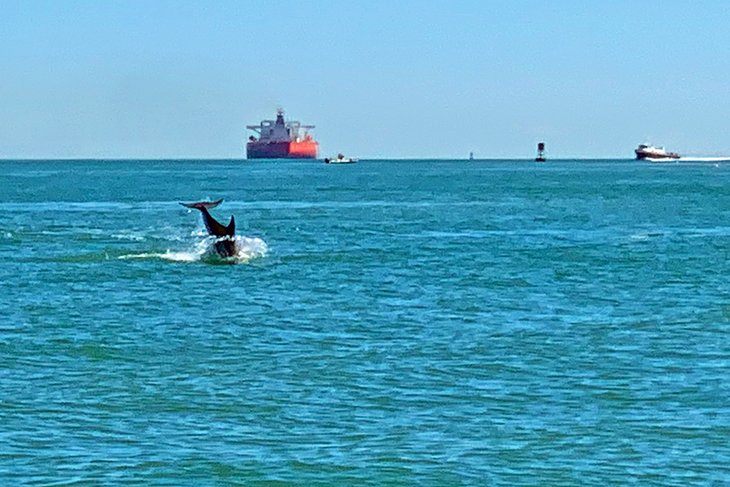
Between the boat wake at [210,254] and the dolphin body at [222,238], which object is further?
the boat wake at [210,254]

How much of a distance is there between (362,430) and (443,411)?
1.92 m

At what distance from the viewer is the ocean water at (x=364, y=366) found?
22.3m

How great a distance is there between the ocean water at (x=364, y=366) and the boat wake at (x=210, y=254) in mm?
161

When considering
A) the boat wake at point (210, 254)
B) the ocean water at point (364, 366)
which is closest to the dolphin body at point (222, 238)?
the boat wake at point (210, 254)

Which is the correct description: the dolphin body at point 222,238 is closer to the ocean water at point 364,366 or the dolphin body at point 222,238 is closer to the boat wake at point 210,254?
the boat wake at point 210,254

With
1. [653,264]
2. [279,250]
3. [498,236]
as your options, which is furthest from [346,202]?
[653,264]

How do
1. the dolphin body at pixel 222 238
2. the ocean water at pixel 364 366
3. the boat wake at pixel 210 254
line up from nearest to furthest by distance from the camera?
the ocean water at pixel 364 366 < the dolphin body at pixel 222 238 < the boat wake at pixel 210 254

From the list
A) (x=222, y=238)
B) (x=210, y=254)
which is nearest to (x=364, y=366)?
(x=210, y=254)

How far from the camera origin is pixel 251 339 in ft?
113

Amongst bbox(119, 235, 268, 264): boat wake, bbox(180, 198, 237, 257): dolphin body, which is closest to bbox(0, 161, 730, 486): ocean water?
bbox(119, 235, 268, 264): boat wake

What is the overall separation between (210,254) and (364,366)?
28.3m

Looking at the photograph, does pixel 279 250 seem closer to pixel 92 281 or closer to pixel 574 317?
pixel 92 281

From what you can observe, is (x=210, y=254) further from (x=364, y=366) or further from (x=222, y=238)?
(x=364, y=366)

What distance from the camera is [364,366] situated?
3030cm
